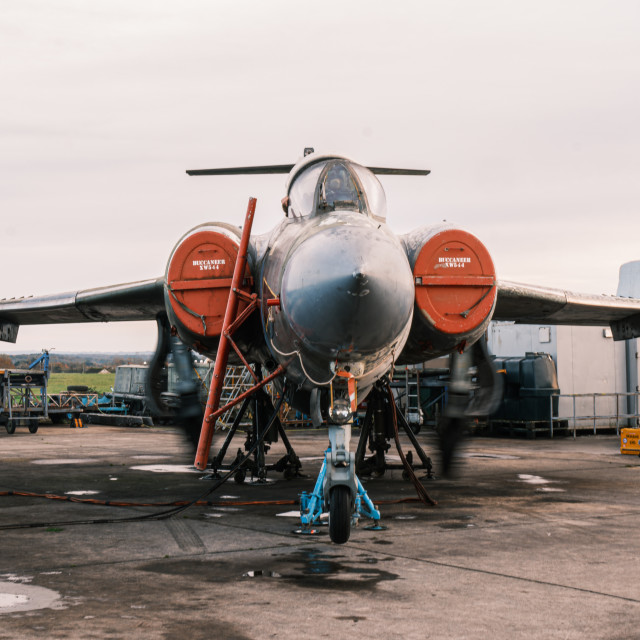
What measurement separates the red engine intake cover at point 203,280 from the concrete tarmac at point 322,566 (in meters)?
2.19

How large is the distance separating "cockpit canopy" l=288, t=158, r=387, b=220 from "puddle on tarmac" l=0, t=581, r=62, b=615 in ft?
14.0

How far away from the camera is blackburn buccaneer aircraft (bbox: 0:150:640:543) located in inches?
262

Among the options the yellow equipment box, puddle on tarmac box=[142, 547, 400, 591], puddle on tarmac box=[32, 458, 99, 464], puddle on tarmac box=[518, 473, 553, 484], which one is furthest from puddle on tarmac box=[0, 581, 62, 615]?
the yellow equipment box

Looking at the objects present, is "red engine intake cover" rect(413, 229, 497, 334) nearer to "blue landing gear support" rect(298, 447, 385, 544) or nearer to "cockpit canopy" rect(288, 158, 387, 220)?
"cockpit canopy" rect(288, 158, 387, 220)

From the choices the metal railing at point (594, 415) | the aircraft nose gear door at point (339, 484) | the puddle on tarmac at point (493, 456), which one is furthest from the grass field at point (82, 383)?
the aircraft nose gear door at point (339, 484)

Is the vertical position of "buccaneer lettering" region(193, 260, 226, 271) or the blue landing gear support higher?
"buccaneer lettering" region(193, 260, 226, 271)

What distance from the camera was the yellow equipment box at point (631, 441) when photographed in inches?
688

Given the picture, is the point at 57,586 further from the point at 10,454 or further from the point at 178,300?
the point at 10,454

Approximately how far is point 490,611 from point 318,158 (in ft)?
16.8

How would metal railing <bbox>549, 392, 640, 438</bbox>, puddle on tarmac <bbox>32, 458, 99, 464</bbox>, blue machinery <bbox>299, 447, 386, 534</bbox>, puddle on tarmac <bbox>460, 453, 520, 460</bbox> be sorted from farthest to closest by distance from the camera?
1. metal railing <bbox>549, 392, 640, 438</bbox>
2. puddle on tarmac <bbox>460, 453, 520, 460</bbox>
3. puddle on tarmac <bbox>32, 458, 99, 464</bbox>
4. blue machinery <bbox>299, 447, 386, 534</bbox>

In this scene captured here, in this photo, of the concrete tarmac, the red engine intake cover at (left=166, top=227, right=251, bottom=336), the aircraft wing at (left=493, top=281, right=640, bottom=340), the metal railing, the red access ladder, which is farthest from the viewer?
the metal railing

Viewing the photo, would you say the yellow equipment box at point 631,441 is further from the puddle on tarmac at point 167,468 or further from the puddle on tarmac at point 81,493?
the puddle on tarmac at point 81,493

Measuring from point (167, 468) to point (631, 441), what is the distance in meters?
9.87

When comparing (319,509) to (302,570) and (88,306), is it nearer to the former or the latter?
(302,570)
